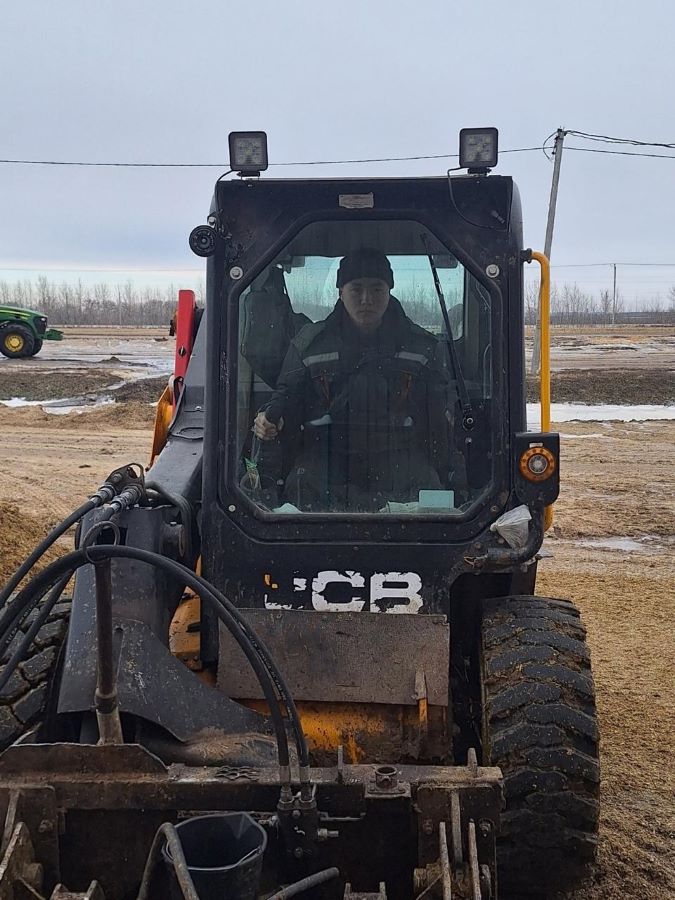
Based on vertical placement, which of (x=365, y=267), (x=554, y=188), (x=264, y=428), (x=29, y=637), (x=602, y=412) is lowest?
(x=602, y=412)

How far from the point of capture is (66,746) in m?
2.69

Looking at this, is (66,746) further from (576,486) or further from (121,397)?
(121,397)

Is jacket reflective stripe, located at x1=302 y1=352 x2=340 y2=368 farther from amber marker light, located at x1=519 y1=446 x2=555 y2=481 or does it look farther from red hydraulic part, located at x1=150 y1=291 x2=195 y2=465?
red hydraulic part, located at x1=150 y1=291 x2=195 y2=465

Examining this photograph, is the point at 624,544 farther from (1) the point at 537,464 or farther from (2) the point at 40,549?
(2) the point at 40,549

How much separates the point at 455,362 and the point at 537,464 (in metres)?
0.50

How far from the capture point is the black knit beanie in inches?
136

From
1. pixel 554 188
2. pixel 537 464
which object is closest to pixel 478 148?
pixel 537 464

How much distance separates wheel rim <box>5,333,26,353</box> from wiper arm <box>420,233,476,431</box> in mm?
24862

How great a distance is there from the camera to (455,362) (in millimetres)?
3469

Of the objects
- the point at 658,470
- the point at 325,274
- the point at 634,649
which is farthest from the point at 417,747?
the point at 658,470

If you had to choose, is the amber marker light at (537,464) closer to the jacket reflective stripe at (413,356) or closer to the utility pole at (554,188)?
the jacket reflective stripe at (413,356)

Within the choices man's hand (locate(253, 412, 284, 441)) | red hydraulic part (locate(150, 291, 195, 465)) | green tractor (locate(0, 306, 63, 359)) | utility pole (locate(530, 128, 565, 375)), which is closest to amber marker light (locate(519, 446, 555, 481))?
man's hand (locate(253, 412, 284, 441))

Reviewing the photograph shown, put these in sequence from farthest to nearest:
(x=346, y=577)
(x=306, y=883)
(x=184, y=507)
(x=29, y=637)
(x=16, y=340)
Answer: (x=16, y=340), (x=184, y=507), (x=346, y=577), (x=29, y=637), (x=306, y=883)

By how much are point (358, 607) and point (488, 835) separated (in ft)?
3.07
